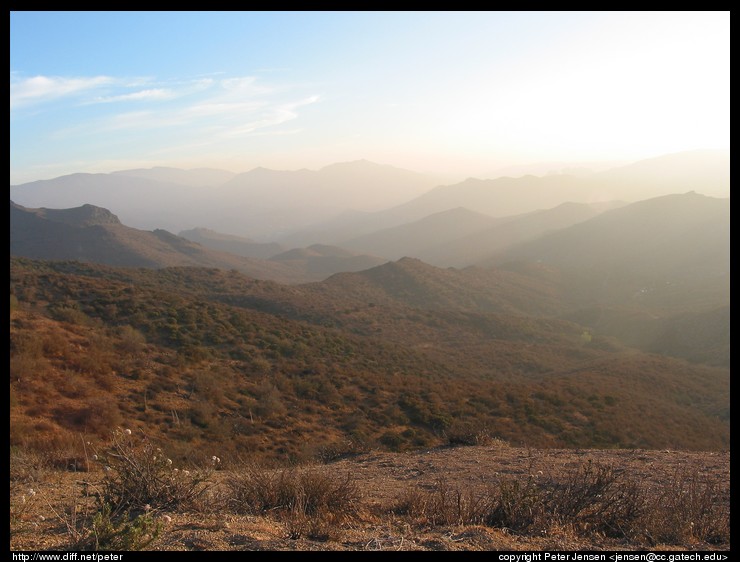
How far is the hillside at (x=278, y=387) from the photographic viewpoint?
11094 mm

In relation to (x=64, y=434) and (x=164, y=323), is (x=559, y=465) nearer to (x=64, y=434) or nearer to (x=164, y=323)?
(x=64, y=434)

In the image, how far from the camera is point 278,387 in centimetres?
1538

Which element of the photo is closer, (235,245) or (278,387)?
(278,387)

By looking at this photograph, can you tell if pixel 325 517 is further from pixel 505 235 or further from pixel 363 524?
pixel 505 235

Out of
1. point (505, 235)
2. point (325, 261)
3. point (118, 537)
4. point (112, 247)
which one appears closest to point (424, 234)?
point (505, 235)

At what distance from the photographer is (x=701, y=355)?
35000 millimetres

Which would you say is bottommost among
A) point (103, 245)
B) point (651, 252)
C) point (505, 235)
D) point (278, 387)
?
point (278, 387)

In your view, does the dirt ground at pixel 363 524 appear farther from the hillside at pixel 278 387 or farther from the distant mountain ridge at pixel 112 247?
the distant mountain ridge at pixel 112 247

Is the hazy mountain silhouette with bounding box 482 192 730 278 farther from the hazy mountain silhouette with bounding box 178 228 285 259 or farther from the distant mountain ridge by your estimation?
the hazy mountain silhouette with bounding box 178 228 285 259

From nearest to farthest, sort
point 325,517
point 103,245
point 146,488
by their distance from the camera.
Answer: point 325,517 → point 146,488 → point 103,245

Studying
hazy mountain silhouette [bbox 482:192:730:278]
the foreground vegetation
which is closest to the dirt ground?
the foreground vegetation

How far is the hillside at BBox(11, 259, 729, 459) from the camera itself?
36.4 ft

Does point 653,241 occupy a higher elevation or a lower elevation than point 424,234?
lower

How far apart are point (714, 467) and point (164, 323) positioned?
60.6 ft
